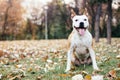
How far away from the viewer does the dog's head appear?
5.53m

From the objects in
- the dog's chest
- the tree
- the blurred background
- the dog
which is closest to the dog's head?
the dog

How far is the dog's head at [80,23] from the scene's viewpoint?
5.53 m

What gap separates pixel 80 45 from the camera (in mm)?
5891

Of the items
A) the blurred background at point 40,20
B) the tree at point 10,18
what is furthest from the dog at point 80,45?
the tree at point 10,18

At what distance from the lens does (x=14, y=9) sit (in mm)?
48469

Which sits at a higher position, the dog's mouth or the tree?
the dog's mouth

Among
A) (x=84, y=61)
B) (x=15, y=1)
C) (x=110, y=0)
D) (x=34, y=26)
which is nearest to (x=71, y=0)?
(x=15, y=1)

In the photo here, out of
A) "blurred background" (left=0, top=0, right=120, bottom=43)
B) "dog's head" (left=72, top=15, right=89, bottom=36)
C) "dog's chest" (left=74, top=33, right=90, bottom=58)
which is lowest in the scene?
"blurred background" (left=0, top=0, right=120, bottom=43)

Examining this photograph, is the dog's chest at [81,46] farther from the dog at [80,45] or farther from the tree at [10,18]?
the tree at [10,18]

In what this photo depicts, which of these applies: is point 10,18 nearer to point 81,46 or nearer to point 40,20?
point 40,20

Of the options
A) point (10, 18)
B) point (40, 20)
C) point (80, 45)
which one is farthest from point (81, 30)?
point (40, 20)

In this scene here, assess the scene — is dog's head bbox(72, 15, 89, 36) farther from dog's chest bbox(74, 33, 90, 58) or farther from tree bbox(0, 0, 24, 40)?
tree bbox(0, 0, 24, 40)

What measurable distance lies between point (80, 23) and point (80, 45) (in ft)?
1.78

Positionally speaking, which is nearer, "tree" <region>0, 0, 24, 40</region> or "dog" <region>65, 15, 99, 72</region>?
"dog" <region>65, 15, 99, 72</region>
